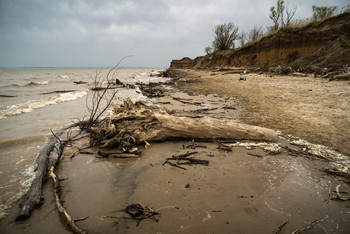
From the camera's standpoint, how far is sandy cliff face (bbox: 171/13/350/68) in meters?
10.3

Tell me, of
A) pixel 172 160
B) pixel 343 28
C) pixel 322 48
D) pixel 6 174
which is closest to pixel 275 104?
pixel 172 160

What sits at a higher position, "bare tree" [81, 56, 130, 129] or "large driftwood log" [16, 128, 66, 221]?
"bare tree" [81, 56, 130, 129]

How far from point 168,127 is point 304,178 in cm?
218

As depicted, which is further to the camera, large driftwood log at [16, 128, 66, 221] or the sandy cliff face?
the sandy cliff face

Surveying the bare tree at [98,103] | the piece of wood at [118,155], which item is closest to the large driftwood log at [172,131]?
the piece of wood at [118,155]

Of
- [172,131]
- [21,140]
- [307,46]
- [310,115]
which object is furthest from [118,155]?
[307,46]

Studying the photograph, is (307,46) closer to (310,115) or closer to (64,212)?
(310,115)

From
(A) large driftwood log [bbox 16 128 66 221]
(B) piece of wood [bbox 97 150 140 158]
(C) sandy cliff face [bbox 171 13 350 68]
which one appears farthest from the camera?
(C) sandy cliff face [bbox 171 13 350 68]

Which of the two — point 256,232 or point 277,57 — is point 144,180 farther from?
point 277,57

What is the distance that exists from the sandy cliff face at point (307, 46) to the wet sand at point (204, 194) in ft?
36.8

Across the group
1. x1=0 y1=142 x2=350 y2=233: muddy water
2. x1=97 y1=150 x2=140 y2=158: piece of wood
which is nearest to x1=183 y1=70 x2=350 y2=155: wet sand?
x1=0 y1=142 x2=350 y2=233: muddy water

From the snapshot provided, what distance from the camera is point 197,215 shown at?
155 cm

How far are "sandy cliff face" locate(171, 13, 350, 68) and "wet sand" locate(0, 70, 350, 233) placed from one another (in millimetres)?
11226

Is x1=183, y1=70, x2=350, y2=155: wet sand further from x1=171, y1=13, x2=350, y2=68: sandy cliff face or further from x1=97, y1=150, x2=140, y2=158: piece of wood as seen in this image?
x1=171, y1=13, x2=350, y2=68: sandy cliff face
